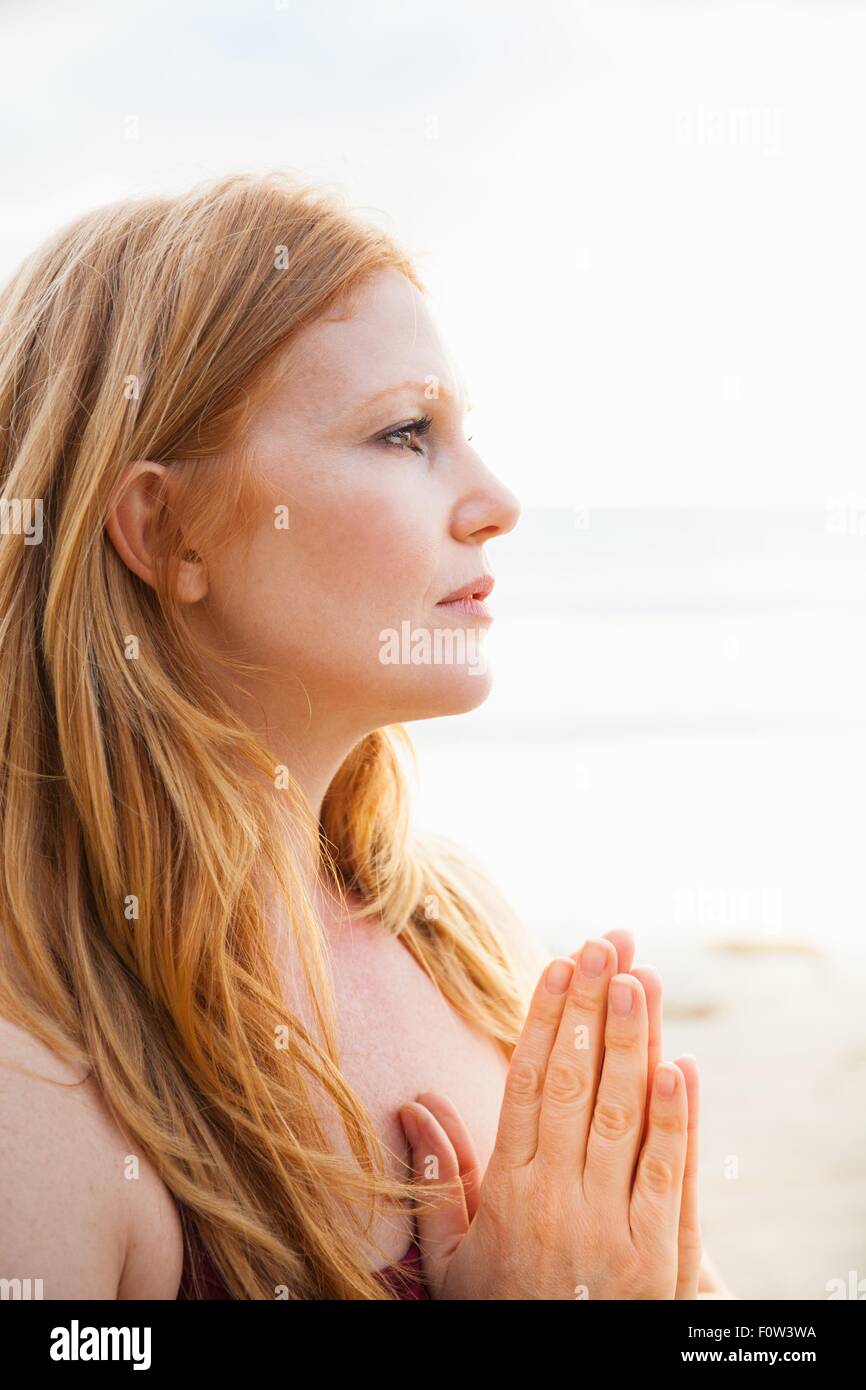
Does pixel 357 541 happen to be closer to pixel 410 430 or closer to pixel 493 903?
pixel 410 430

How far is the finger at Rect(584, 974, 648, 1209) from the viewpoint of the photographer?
1176mm

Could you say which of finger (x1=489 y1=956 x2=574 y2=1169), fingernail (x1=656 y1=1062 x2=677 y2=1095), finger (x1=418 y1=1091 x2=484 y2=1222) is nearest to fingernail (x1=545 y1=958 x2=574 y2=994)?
finger (x1=489 y1=956 x2=574 y2=1169)

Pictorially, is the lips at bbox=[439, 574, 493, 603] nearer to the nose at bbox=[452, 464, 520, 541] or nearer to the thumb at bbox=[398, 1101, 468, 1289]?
the nose at bbox=[452, 464, 520, 541]

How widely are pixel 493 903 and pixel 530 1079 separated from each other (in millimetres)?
586

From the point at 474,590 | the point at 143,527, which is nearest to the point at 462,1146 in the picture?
the point at 474,590

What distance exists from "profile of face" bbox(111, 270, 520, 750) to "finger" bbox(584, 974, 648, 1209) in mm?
394

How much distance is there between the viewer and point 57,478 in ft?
4.37

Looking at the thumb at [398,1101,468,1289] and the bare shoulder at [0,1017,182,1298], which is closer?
the bare shoulder at [0,1017,182,1298]

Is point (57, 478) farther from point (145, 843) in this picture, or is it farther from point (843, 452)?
point (843, 452)

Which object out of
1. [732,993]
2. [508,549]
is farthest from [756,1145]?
[508,549]

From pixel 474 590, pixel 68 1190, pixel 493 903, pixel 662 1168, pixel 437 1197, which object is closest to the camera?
pixel 68 1190

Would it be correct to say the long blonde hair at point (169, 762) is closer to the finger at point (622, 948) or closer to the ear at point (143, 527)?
the ear at point (143, 527)

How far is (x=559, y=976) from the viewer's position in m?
1.21
